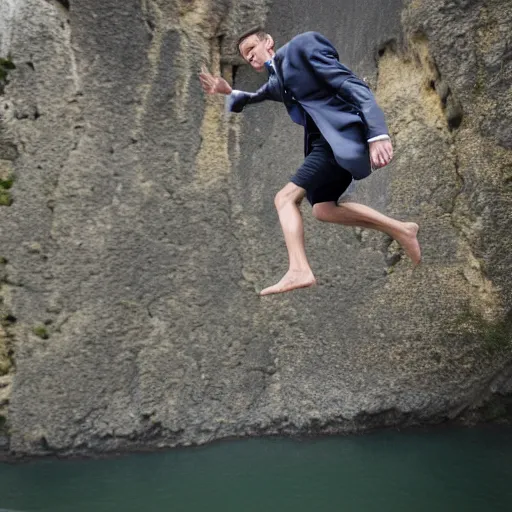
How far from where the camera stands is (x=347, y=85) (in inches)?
108

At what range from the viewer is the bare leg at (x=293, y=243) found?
9.55ft

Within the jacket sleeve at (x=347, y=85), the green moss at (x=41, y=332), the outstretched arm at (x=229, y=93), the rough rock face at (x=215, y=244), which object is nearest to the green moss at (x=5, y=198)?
the rough rock face at (x=215, y=244)

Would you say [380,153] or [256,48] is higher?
[256,48]

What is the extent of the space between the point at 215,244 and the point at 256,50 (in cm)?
193

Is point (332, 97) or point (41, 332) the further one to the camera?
point (41, 332)

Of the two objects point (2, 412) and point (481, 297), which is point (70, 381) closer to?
point (2, 412)

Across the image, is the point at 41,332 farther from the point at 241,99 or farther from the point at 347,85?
the point at 347,85

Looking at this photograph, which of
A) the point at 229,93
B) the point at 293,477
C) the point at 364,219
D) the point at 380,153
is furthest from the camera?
the point at 293,477

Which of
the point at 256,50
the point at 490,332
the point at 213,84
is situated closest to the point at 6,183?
the point at 213,84

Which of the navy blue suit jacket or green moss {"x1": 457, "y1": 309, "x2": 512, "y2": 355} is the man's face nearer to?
the navy blue suit jacket

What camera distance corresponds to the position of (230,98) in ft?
10.6

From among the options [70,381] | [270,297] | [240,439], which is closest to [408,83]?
[270,297]

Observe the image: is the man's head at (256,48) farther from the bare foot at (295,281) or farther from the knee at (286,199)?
the bare foot at (295,281)

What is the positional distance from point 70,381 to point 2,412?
0.42 metres
